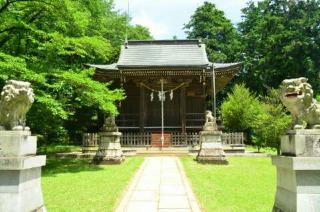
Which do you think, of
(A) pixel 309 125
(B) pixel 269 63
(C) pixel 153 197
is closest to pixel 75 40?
(C) pixel 153 197

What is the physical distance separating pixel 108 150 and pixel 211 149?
5245 millimetres

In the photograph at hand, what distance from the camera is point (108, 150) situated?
16.9 metres

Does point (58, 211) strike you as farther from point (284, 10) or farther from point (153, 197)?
point (284, 10)

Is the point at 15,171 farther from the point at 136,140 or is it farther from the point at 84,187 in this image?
the point at 136,140

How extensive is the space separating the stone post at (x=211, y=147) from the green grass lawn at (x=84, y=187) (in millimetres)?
3688

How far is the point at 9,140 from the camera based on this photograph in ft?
17.9

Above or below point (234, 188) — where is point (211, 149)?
above

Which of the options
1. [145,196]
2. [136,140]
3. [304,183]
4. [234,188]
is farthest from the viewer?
[136,140]

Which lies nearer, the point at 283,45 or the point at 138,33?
the point at 283,45

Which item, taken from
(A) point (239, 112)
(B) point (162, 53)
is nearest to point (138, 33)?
(B) point (162, 53)

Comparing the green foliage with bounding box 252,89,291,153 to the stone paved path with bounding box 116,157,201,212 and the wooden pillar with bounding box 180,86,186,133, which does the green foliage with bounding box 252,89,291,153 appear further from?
the stone paved path with bounding box 116,157,201,212

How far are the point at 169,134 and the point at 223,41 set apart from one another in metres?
29.3

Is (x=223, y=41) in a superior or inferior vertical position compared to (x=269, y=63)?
superior

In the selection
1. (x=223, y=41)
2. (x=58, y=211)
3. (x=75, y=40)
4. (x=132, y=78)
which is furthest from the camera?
(x=223, y=41)
